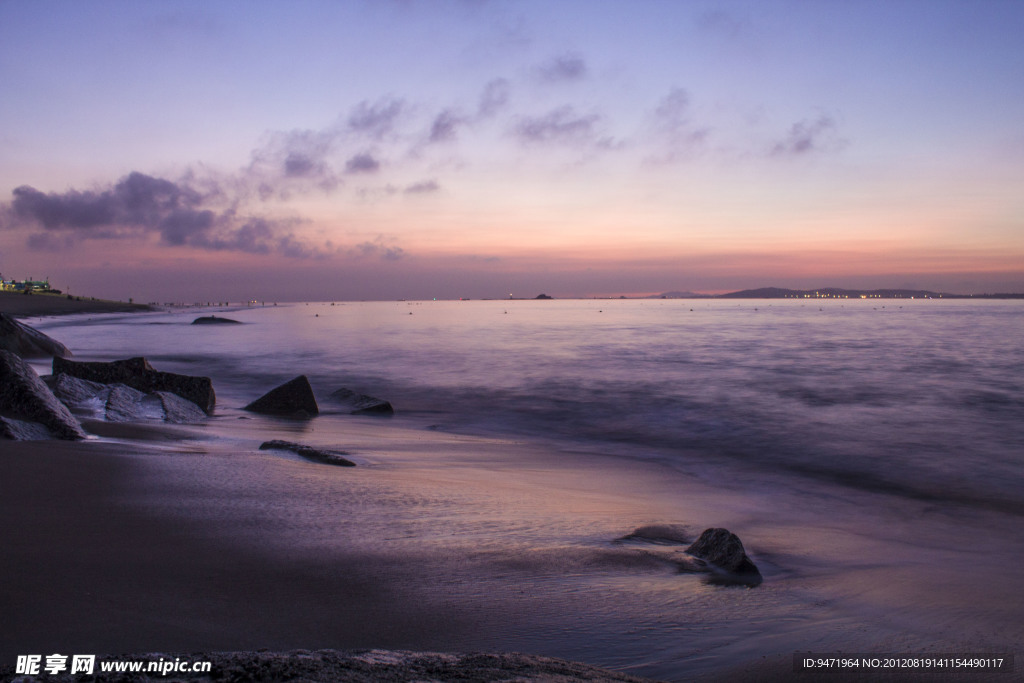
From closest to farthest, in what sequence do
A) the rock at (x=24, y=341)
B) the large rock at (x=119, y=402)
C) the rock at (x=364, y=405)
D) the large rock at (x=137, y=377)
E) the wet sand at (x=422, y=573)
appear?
the wet sand at (x=422, y=573) < the large rock at (x=119, y=402) < the large rock at (x=137, y=377) < the rock at (x=364, y=405) < the rock at (x=24, y=341)

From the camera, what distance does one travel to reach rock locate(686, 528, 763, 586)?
12.4 ft

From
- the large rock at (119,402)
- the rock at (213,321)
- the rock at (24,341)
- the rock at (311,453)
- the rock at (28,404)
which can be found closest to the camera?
the rock at (28,404)

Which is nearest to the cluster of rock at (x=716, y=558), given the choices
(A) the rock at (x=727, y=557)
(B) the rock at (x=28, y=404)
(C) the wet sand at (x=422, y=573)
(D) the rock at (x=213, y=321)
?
(A) the rock at (x=727, y=557)

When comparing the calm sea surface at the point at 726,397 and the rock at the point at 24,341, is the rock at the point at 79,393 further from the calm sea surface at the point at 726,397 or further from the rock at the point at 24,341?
the rock at the point at 24,341

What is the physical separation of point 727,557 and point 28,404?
21.3 feet

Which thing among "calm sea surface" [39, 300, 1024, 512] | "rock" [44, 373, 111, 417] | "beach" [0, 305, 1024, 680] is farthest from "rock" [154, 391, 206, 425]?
"beach" [0, 305, 1024, 680]

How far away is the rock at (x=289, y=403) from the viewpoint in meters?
10.6

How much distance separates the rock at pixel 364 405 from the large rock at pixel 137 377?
8.12ft

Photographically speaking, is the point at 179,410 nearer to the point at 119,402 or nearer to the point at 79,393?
the point at 119,402

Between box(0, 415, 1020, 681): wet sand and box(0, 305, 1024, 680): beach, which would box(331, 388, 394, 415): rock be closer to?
box(0, 305, 1024, 680): beach

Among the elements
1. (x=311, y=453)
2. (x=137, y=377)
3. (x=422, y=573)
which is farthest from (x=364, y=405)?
(x=422, y=573)

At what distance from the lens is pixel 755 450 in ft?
31.3

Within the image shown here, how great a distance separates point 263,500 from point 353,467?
161cm

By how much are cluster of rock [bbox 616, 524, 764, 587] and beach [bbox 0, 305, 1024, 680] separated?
0.31ft
